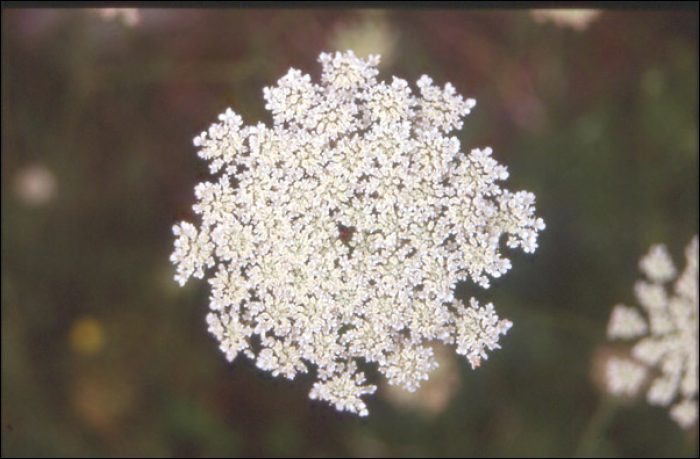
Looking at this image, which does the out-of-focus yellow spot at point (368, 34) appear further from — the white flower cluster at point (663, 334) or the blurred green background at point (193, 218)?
the white flower cluster at point (663, 334)

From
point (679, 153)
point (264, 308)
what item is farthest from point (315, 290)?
point (679, 153)

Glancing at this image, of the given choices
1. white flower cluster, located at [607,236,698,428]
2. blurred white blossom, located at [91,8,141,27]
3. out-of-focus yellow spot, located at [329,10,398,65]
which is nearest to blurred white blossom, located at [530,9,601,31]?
out-of-focus yellow spot, located at [329,10,398,65]

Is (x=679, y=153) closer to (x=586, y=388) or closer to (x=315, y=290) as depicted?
(x=586, y=388)

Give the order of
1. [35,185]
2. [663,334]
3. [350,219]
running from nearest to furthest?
1. [350,219]
2. [663,334]
3. [35,185]

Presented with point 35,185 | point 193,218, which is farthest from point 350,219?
point 35,185

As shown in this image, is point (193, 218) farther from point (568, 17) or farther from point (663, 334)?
point (663, 334)

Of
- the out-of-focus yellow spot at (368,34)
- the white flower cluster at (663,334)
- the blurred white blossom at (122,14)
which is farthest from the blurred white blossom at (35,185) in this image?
the white flower cluster at (663,334)

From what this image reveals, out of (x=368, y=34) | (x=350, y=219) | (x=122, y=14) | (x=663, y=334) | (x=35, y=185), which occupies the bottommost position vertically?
(x=350, y=219)
